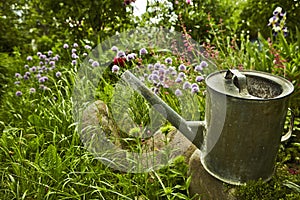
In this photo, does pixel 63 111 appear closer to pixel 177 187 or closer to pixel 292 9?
pixel 177 187

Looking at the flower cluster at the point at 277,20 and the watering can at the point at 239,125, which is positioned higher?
the flower cluster at the point at 277,20

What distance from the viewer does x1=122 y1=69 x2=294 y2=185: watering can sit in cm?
139

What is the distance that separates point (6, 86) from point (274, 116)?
Result: 7.93ft

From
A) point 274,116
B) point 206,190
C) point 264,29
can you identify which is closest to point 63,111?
point 206,190

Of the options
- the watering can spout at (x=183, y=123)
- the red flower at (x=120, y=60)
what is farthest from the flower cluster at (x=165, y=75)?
the watering can spout at (x=183, y=123)

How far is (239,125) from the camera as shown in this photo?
4.67ft

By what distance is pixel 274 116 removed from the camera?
1.41 m

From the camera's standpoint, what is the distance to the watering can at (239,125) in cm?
139

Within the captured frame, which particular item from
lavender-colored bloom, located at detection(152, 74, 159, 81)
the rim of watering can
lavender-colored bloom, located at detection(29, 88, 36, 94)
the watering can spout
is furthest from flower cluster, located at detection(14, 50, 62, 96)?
the rim of watering can

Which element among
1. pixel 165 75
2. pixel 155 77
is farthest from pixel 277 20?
pixel 155 77

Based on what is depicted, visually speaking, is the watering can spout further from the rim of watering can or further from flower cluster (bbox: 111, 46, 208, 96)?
flower cluster (bbox: 111, 46, 208, 96)

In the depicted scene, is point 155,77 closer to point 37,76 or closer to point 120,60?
point 120,60

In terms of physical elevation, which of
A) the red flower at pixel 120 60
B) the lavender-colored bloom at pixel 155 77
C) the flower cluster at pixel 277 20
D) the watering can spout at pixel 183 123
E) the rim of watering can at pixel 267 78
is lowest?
the watering can spout at pixel 183 123

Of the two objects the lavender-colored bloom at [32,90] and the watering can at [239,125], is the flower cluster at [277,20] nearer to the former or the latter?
the watering can at [239,125]
